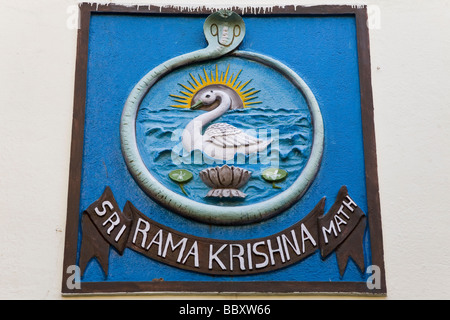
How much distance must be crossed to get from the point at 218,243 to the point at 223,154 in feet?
2.35

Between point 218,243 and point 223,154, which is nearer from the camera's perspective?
point 218,243

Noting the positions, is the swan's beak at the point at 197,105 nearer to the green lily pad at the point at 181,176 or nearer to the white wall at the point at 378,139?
the green lily pad at the point at 181,176

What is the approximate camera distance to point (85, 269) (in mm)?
5914

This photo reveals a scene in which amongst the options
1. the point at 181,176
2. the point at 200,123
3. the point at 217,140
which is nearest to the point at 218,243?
the point at 181,176

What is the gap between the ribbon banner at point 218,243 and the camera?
5.93 m

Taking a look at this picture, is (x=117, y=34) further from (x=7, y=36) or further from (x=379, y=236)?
(x=379, y=236)

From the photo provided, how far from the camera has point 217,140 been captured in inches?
248

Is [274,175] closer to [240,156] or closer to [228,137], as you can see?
[240,156]

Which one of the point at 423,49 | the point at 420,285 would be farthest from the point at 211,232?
the point at 423,49

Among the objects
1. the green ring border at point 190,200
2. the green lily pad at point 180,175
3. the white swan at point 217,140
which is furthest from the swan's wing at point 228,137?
the green ring border at point 190,200

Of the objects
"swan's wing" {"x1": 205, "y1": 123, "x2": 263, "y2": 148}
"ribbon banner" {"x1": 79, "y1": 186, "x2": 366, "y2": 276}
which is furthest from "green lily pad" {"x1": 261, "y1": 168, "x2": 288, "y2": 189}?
"ribbon banner" {"x1": 79, "y1": 186, "x2": 366, "y2": 276}

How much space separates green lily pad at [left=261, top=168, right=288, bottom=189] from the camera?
6.20 metres

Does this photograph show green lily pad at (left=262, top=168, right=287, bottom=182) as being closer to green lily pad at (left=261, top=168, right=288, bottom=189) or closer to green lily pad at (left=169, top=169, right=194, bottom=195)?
green lily pad at (left=261, top=168, right=288, bottom=189)

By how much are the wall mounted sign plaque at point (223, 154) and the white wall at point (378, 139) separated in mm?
113
